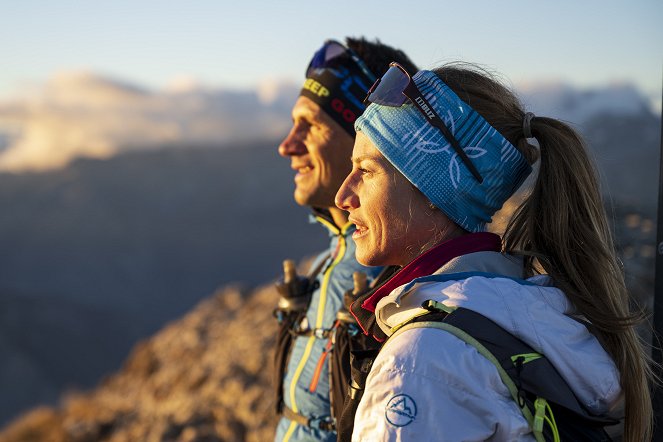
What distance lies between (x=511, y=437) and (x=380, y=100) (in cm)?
95

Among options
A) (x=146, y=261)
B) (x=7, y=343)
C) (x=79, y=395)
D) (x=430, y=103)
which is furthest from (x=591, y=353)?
(x=146, y=261)

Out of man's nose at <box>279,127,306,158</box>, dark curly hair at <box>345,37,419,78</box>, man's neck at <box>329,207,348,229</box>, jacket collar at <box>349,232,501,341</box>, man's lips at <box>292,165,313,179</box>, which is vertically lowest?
jacket collar at <box>349,232,501,341</box>

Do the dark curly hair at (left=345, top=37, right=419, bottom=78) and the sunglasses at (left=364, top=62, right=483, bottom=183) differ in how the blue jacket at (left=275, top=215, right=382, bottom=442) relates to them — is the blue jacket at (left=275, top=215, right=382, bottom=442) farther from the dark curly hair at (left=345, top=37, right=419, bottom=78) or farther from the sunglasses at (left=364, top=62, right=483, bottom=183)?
the sunglasses at (left=364, top=62, right=483, bottom=183)

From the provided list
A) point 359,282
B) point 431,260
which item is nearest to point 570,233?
point 431,260

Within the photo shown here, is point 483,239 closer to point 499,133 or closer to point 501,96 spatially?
point 499,133

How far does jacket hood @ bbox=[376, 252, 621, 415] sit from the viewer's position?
1516 mm

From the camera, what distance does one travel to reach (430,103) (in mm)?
1881

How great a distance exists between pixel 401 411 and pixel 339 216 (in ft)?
5.76

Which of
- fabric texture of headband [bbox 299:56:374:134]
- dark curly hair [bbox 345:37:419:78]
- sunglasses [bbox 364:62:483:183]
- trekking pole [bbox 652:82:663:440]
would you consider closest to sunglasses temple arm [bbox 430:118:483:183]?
sunglasses [bbox 364:62:483:183]

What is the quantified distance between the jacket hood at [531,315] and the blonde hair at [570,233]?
0.21ft

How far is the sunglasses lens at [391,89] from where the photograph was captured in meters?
1.91

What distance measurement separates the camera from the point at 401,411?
1406 millimetres

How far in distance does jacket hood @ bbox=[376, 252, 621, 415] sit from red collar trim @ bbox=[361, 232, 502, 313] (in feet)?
0.28

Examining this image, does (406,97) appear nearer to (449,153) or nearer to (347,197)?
(449,153)
